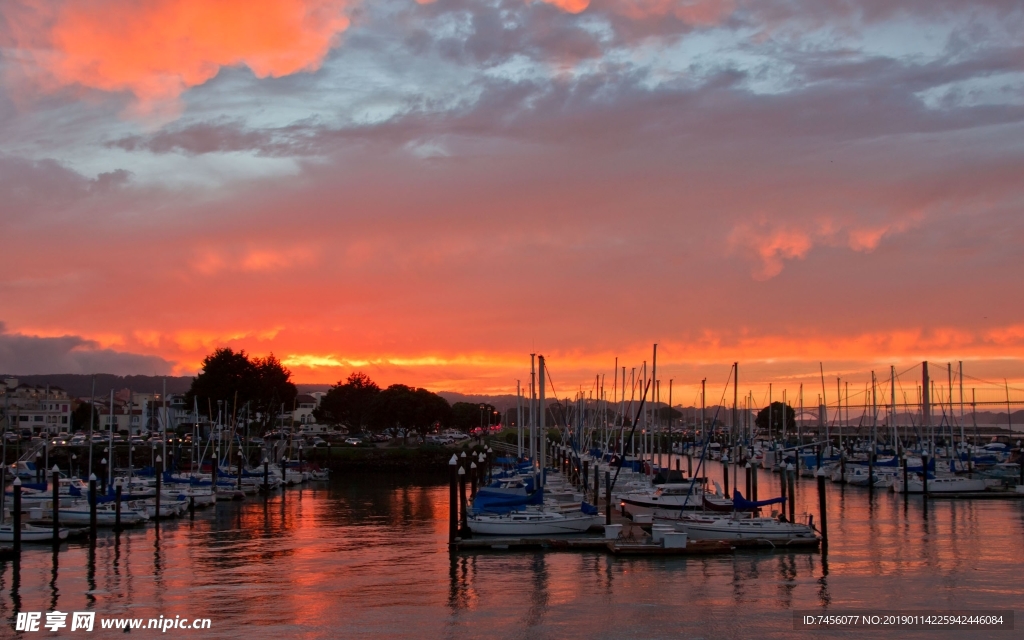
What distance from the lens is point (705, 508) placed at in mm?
56469

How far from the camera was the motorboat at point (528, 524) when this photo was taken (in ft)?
164

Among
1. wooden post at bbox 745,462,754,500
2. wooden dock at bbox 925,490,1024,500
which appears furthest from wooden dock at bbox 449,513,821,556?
wooden dock at bbox 925,490,1024,500

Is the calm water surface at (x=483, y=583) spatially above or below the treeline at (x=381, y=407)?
below

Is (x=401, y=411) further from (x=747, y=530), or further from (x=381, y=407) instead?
(x=747, y=530)

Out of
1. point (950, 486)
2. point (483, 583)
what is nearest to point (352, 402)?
point (950, 486)

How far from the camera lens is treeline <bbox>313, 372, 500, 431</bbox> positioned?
164000 millimetres

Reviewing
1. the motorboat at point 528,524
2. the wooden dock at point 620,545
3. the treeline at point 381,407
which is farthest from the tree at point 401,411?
the wooden dock at point 620,545

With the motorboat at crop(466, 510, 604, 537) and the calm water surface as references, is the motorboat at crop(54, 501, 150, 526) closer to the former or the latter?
the calm water surface

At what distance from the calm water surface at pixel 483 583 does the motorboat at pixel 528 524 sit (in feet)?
7.63

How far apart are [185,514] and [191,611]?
35.6 meters

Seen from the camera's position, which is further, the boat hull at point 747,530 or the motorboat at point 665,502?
the motorboat at point 665,502

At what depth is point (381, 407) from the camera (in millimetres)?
164750

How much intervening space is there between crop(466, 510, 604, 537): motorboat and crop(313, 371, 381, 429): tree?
391 feet

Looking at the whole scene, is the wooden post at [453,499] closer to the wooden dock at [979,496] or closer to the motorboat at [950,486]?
the wooden dock at [979,496]
